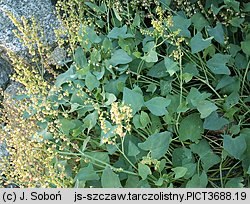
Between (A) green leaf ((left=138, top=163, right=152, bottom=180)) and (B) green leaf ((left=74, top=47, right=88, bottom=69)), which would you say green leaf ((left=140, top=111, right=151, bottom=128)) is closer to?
(A) green leaf ((left=138, top=163, right=152, bottom=180))

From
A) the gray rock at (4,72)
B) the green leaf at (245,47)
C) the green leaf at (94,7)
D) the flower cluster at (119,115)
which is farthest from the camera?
the gray rock at (4,72)

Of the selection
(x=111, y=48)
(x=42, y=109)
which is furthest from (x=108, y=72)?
(x=42, y=109)

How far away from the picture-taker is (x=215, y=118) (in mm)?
1216

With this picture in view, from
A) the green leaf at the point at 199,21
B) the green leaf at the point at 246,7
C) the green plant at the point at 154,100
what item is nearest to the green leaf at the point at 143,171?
the green plant at the point at 154,100

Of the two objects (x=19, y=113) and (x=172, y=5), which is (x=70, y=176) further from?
(x=172, y=5)

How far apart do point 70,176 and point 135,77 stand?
34 centimetres

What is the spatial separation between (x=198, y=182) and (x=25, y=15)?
2.53ft

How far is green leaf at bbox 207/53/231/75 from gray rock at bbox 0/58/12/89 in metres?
0.66

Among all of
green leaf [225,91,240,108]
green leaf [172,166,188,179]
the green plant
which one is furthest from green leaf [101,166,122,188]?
green leaf [225,91,240,108]

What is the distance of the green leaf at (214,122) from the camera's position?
121 cm

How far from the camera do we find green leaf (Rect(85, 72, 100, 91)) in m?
1.27

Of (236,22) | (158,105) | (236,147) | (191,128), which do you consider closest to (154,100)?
(158,105)

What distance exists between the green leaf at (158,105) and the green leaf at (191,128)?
0.21 ft

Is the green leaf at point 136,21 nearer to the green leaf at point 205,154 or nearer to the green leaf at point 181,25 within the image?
the green leaf at point 181,25
